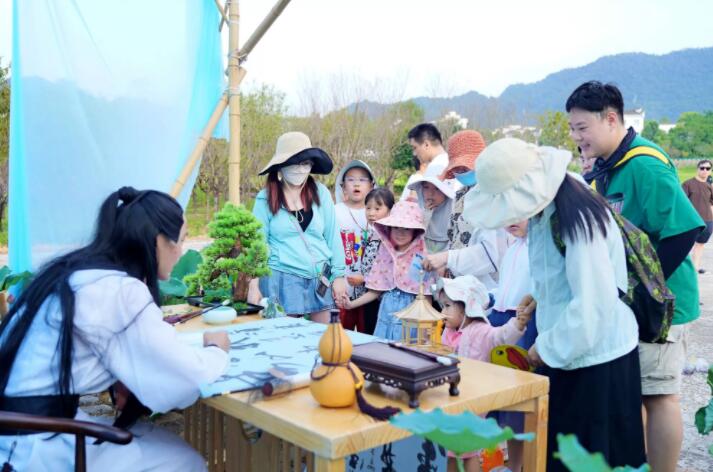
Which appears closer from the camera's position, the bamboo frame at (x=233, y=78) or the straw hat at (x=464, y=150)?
the straw hat at (x=464, y=150)

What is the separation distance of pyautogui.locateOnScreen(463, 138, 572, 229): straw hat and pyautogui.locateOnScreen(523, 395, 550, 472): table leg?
54cm

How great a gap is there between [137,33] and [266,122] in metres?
15.6

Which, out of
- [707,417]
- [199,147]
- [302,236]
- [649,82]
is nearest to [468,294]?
[707,417]

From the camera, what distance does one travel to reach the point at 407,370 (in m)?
1.57

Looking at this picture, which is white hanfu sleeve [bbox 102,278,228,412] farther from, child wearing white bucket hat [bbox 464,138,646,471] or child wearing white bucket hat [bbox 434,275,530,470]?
child wearing white bucket hat [bbox 434,275,530,470]

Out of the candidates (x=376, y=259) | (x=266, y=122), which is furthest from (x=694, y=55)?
(x=376, y=259)

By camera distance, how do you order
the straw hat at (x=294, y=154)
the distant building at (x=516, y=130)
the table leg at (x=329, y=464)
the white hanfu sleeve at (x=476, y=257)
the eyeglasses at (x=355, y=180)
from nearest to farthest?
the table leg at (x=329, y=464)
the white hanfu sleeve at (x=476, y=257)
the straw hat at (x=294, y=154)
the eyeglasses at (x=355, y=180)
the distant building at (x=516, y=130)

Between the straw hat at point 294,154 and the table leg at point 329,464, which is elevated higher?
the straw hat at point 294,154

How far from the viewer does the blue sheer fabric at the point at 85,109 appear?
11.4ft

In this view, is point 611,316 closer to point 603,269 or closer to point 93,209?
point 603,269

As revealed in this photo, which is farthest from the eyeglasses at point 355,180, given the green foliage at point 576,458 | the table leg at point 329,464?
the green foliage at point 576,458

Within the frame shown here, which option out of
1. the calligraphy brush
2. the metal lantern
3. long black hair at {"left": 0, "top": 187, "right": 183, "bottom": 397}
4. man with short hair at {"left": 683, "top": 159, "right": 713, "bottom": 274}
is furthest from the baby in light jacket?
man with short hair at {"left": 683, "top": 159, "right": 713, "bottom": 274}

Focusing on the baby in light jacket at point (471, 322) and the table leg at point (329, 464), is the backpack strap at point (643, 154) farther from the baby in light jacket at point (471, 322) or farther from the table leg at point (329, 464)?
the table leg at point (329, 464)

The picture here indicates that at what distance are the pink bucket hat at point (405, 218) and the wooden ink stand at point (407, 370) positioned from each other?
1.75m
